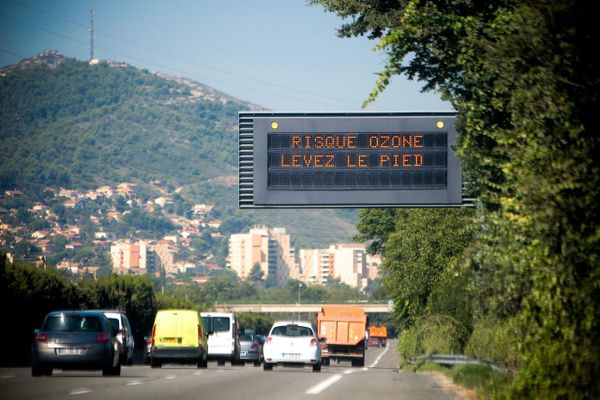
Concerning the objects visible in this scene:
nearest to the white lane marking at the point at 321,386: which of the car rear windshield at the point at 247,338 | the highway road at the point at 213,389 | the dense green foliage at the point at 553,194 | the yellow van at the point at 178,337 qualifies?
the highway road at the point at 213,389

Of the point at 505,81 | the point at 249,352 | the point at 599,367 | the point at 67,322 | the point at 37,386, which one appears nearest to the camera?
the point at 599,367

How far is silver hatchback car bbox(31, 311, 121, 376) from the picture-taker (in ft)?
A: 94.7

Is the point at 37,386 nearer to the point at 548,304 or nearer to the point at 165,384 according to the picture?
the point at 165,384

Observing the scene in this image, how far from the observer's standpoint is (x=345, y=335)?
66.9 m

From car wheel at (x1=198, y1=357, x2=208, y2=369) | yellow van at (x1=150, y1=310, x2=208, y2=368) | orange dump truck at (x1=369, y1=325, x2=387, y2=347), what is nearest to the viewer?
yellow van at (x1=150, y1=310, x2=208, y2=368)

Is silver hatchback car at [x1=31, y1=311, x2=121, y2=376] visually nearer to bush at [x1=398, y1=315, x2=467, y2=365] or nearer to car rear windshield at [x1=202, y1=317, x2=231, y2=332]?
car rear windshield at [x1=202, y1=317, x2=231, y2=332]

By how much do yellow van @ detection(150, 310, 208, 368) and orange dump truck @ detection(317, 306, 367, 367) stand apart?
26.3 metres

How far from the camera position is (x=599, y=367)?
14.7m

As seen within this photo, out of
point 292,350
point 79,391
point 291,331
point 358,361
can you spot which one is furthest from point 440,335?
point 79,391

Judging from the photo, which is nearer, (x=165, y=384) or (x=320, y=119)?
(x=165, y=384)

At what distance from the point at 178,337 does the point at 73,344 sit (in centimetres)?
1091

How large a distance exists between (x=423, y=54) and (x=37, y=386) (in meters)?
9.84

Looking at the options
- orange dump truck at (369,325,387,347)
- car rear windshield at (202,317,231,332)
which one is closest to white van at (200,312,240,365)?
car rear windshield at (202,317,231,332)

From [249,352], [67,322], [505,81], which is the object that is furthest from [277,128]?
[249,352]
